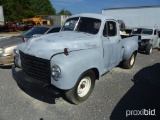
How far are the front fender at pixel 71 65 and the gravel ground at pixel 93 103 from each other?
64cm

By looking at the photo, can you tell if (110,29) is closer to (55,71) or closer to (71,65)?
(71,65)

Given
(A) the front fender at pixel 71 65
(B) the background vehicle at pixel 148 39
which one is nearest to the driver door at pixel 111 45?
(A) the front fender at pixel 71 65

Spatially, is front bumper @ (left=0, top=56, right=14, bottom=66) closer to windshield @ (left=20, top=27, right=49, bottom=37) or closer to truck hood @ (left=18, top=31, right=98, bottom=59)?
windshield @ (left=20, top=27, right=49, bottom=37)

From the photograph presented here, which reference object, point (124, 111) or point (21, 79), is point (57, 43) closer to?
point (21, 79)

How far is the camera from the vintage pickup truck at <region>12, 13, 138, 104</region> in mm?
3941

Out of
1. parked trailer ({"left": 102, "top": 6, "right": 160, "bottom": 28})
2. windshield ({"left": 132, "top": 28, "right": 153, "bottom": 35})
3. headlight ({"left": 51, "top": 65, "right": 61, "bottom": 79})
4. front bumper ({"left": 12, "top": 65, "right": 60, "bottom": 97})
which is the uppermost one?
parked trailer ({"left": 102, "top": 6, "right": 160, "bottom": 28})

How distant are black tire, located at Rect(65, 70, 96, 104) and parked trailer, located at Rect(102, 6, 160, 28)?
15.5 m

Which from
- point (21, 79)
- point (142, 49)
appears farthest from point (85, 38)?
point (142, 49)

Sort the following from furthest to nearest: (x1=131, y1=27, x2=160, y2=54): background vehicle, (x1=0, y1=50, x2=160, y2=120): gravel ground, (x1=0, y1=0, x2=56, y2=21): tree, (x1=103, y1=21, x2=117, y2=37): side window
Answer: (x1=0, y1=0, x2=56, y2=21): tree, (x1=131, y1=27, x2=160, y2=54): background vehicle, (x1=103, y1=21, x2=117, y2=37): side window, (x1=0, y1=50, x2=160, y2=120): gravel ground

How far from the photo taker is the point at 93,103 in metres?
4.77

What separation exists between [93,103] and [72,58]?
4.66 feet

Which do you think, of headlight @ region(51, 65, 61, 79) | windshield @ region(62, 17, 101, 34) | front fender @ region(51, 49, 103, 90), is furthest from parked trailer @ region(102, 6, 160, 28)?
headlight @ region(51, 65, 61, 79)

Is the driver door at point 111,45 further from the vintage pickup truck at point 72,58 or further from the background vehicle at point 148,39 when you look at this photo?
the background vehicle at point 148,39

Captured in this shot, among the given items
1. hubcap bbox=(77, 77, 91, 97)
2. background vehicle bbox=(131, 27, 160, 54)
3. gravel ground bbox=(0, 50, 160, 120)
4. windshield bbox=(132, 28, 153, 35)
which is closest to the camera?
gravel ground bbox=(0, 50, 160, 120)
